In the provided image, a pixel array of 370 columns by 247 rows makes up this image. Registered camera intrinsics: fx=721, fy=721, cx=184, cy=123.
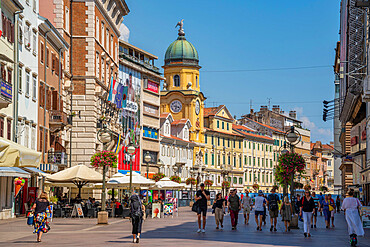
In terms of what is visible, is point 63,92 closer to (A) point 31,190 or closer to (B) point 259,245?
(A) point 31,190

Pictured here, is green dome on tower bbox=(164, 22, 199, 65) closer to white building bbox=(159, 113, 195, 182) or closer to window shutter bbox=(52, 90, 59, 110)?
white building bbox=(159, 113, 195, 182)

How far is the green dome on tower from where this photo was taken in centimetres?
10819

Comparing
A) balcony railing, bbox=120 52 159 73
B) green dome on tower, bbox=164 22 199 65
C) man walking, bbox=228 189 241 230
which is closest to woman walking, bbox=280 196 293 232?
man walking, bbox=228 189 241 230

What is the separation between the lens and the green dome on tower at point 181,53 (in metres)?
108

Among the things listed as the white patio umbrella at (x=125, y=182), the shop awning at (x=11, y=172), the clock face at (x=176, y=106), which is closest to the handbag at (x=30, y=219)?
the shop awning at (x=11, y=172)

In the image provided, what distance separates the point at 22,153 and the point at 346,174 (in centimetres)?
6107

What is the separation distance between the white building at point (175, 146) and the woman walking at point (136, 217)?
7056 cm

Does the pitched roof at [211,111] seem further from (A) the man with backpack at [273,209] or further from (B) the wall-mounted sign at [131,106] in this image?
(A) the man with backpack at [273,209]

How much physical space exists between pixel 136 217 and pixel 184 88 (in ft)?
280

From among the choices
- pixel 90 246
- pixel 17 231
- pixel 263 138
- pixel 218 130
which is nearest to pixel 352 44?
pixel 17 231

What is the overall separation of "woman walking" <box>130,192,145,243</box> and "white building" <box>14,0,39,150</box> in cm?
1757

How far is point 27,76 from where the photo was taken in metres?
40.5

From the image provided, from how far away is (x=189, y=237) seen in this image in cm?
2316

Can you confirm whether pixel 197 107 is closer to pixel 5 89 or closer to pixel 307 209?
pixel 5 89
